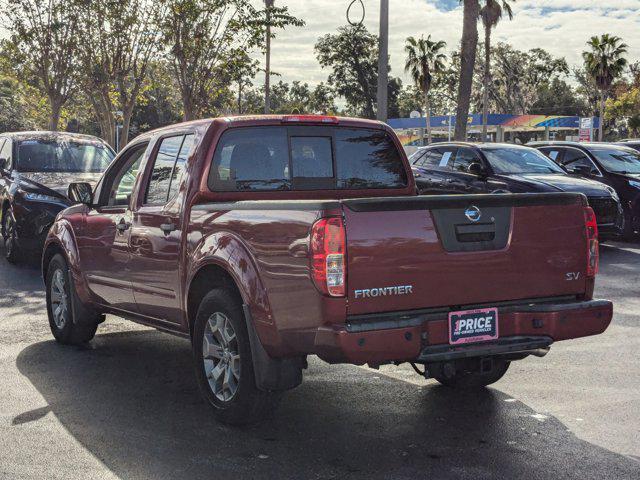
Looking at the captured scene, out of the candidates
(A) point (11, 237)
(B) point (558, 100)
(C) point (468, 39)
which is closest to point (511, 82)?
(B) point (558, 100)

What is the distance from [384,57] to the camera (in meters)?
17.8

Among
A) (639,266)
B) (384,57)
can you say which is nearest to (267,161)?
(639,266)

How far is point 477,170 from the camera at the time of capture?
14.6 metres

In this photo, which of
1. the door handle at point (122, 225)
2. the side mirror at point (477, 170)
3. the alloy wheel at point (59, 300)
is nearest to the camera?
the door handle at point (122, 225)

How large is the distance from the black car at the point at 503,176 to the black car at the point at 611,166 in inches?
61.6

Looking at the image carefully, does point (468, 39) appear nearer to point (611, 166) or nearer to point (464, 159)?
point (611, 166)

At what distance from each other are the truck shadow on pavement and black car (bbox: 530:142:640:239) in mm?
11274

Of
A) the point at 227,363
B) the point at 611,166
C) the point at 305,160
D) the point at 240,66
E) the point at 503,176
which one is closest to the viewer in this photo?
the point at 227,363

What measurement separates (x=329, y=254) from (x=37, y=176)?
9979mm

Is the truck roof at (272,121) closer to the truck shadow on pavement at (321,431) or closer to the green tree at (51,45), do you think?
the truck shadow on pavement at (321,431)

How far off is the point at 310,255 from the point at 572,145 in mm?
14341

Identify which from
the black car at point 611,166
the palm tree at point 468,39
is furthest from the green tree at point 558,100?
the black car at point 611,166

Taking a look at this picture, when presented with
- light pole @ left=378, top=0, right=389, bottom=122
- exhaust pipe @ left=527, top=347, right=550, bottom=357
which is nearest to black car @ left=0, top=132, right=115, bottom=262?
light pole @ left=378, top=0, right=389, bottom=122

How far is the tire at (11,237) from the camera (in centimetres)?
1334
